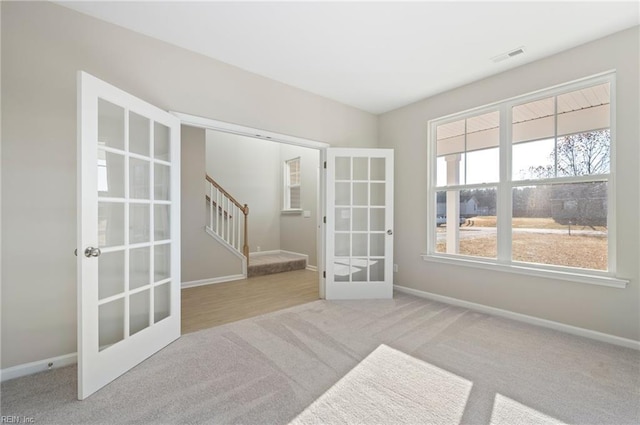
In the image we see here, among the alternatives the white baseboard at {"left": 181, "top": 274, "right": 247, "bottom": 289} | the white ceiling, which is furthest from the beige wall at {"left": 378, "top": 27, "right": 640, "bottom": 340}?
the white baseboard at {"left": 181, "top": 274, "right": 247, "bottom": 289}

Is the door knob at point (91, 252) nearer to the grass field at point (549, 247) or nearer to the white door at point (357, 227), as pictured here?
the white door at point (357, 227)

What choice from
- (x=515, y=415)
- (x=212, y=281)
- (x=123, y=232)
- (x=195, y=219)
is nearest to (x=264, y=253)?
(x=212, y=281)

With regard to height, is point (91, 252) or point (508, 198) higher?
point (508, 198)

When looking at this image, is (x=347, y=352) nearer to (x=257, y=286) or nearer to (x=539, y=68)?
(x=257, y=286)

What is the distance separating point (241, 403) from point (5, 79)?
8.89ft

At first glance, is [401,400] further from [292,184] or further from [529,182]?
[292,184]

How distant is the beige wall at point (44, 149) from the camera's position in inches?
75.7

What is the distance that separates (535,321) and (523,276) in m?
0.46

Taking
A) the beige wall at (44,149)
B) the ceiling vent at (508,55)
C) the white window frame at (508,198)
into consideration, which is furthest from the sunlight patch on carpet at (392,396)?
the ceiling vent at (508,55)

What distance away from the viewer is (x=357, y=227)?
3906 millimetres

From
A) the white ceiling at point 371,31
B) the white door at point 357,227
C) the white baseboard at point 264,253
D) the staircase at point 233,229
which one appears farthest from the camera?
the white baseboard at point 264,253

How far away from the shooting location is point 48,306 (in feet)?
6.75

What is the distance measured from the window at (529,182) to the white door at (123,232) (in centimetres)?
324

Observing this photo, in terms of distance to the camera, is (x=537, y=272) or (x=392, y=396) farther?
(x=537, y=272)
